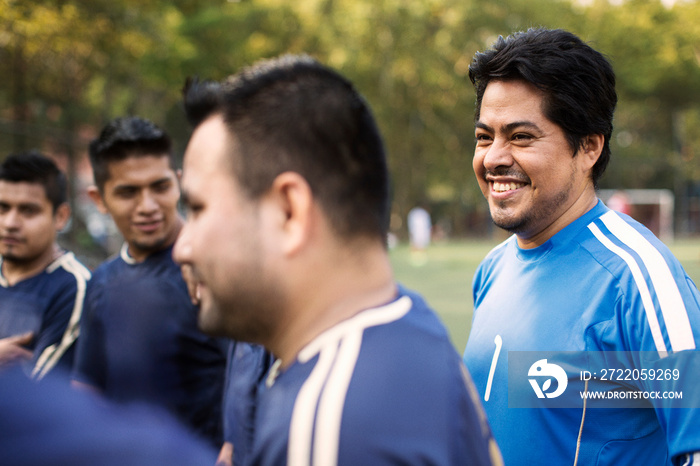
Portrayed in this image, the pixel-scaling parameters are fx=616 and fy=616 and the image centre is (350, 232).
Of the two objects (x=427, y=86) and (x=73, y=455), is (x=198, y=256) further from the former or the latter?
(x=427, y=86)

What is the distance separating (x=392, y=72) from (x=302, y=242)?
32.7 meters

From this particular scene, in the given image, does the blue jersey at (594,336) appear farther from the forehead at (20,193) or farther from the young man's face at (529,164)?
the forehead at (20,193)

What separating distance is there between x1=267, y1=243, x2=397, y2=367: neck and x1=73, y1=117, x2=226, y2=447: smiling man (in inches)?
65.5

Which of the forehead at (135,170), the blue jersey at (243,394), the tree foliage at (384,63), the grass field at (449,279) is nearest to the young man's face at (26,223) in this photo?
the forehead at (135,170)

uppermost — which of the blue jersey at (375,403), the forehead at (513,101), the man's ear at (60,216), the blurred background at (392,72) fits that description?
the blurred background at (392,72)

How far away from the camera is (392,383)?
1.03 metres

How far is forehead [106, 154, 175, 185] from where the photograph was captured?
3.33m

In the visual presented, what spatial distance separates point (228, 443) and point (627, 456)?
1.41 meters

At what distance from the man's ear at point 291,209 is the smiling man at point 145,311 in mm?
1749

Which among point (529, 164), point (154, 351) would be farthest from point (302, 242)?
point (154, 351)

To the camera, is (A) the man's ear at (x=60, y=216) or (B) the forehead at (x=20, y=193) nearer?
(B) the forehead at (x=20, y=193)

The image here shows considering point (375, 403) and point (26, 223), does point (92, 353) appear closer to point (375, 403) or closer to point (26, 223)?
point (26, 223)
